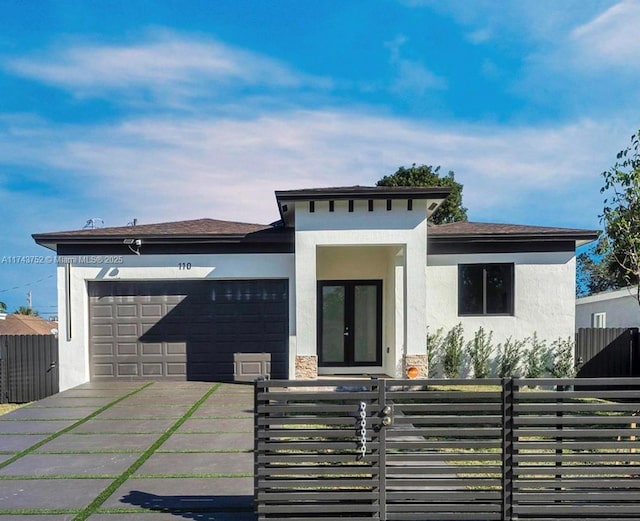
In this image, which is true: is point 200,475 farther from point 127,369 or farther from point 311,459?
point 127,369

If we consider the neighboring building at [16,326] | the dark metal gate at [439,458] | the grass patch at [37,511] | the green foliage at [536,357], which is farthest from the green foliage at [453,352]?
the neighboring building at [16,326]

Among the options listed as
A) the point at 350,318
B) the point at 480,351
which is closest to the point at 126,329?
the point at 350,318

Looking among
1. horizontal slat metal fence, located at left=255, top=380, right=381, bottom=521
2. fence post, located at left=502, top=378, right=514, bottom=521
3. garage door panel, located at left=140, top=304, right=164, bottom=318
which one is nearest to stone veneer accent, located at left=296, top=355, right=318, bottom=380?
garage door panel, located at left=140, top=304, right=164, bottom=318

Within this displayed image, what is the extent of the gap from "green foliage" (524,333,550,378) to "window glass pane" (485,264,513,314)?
99 centimetres

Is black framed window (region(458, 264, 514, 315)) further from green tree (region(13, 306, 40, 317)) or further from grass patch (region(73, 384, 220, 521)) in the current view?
green tree (region(13, 306, 40, 317))

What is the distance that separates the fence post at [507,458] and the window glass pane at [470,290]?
25.6 ft

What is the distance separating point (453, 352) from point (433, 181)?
1455 cm

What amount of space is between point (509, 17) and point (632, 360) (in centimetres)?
923

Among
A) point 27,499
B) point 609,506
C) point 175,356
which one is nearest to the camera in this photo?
point 609,506

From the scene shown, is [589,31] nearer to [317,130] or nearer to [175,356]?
[317,130]

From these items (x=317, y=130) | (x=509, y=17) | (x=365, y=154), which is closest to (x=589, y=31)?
(x=509, y=17)

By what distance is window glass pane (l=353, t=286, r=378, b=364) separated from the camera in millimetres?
11836

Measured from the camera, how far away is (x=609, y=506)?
355 centimetres

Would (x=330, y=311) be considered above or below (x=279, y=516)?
above
